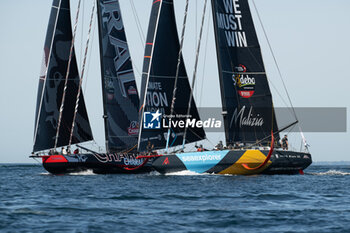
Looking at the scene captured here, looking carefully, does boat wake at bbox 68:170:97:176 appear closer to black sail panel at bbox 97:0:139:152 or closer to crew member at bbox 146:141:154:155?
black sail panel at bbox 97:0:139:152

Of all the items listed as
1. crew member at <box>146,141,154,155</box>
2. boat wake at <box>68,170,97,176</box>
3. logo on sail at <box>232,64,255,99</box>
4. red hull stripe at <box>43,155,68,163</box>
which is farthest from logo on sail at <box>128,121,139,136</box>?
logo on sail at <box>232,64,255,99</box>

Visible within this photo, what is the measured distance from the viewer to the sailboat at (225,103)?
34.7 meters

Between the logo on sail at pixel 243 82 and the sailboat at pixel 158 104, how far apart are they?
61 millimetres

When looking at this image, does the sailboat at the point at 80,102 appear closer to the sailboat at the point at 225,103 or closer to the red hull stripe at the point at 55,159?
the red hull stripe at the point at 55,159

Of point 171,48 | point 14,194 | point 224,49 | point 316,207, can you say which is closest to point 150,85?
point 171,48

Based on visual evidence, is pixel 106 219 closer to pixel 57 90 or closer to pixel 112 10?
pixel 57 90

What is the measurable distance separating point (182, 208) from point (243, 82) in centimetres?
1747

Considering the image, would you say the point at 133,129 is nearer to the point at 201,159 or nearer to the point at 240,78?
the point at 201,159

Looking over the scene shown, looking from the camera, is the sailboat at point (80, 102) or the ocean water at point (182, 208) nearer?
the ocean water at point (182, 208)

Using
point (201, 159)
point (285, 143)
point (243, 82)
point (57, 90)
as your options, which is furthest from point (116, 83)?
point (285, 143)

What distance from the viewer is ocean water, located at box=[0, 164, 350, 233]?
652 inches

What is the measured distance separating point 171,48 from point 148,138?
6288 millimetres

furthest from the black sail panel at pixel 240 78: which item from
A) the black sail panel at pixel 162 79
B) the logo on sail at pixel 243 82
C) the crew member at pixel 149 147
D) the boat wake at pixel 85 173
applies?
the boat wake at pixel 85 173

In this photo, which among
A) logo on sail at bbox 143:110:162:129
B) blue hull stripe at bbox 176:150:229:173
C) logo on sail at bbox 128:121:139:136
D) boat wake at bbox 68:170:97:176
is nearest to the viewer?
blue hull stripe at bbox 176:150:229:173
